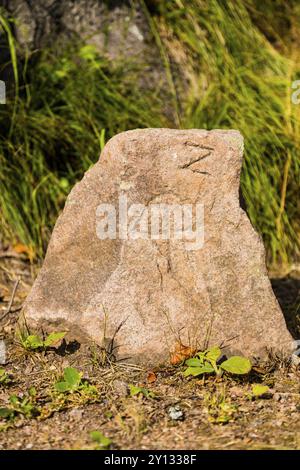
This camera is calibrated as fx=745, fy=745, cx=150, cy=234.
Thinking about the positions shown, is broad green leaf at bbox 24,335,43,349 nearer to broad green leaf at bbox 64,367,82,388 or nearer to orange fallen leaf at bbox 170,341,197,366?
broad green leaf at bbox 64,367,82,388

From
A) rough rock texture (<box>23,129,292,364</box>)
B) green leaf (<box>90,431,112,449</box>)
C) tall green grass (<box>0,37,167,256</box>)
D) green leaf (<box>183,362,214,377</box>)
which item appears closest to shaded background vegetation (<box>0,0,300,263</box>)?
tall green grass (<box>0,37,167,256</box>)

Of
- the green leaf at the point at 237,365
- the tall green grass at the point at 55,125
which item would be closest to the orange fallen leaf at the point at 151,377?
the green leaf at the point at 237,365

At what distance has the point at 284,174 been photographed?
13.3 feet

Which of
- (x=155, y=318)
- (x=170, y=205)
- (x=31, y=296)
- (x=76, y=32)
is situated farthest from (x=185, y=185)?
(x=76, y=32)

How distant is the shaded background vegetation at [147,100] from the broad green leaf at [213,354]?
1.42 meters

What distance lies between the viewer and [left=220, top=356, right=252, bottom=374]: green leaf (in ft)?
8.24

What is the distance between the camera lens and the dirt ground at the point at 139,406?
223cm

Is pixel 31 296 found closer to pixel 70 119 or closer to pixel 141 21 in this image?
pixel 70 119

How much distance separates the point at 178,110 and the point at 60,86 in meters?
0.69

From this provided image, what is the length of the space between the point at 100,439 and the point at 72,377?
37 cm

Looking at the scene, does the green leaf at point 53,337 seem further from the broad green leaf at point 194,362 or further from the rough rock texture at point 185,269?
the broad green leaf at point 194,362

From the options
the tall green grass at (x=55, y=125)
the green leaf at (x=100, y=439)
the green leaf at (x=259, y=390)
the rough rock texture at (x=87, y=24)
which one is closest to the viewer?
the green leaf at (x=100, y=439)

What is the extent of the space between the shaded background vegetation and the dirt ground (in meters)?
1.27
